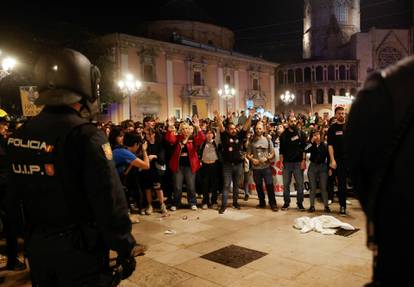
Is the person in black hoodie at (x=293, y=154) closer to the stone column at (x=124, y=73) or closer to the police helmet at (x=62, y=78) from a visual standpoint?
the police helmet at (x=62, y=78)

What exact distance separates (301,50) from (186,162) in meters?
67.5

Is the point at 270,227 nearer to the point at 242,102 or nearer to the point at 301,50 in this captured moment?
the point at 242,102

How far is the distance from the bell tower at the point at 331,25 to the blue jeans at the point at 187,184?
58.3 meters

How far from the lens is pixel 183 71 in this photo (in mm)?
39094

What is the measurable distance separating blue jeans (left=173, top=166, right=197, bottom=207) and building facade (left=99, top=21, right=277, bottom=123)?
68.5ft

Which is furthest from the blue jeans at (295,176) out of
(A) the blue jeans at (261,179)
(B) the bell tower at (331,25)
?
(B) the bell tower at (331,25)

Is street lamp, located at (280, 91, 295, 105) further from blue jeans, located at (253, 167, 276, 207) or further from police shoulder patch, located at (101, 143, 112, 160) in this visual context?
police shoulder patch, located at (101, 143, 112, 160)

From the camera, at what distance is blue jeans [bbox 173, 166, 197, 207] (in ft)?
31.8

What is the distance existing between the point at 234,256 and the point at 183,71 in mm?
34448

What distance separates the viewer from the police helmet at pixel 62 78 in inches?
99.9

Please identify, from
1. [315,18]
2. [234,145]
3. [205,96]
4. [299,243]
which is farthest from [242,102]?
[299,243]

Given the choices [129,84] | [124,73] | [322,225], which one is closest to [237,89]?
[124,73]

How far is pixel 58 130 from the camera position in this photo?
7.89ft

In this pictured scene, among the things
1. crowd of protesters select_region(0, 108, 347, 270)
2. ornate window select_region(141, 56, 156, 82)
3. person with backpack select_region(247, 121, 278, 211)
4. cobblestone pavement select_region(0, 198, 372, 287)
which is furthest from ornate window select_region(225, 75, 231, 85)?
cobblestone pavement select_region(0, 198, 372, 287)
